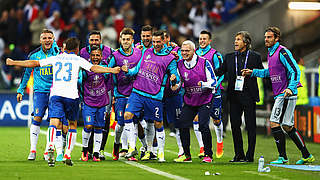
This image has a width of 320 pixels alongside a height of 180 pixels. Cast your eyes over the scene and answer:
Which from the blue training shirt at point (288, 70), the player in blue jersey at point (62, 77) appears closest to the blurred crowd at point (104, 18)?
the blue training shirt at point (288, 70)

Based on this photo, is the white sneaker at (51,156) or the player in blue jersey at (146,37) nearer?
the white sneaker at (51,156)

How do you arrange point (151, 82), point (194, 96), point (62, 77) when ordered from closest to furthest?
1. point (62, 77)
2. point (151, 82)
3. point (194, 96)

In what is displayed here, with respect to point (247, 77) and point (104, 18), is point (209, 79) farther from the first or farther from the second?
point (104, 18)

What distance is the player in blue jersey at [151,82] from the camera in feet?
41.2

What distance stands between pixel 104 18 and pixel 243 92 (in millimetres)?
14843

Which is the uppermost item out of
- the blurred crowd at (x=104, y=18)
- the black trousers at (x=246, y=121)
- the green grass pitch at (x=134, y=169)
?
the blurred crowd at (x=104, y=18)

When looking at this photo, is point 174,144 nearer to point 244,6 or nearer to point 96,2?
point 244,6

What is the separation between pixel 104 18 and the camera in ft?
88.5

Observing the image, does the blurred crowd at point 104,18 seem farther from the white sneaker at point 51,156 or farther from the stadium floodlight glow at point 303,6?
the white sneaker at point 51,156

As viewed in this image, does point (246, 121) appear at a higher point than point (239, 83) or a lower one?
lower


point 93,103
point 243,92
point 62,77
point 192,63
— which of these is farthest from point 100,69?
point 243,92

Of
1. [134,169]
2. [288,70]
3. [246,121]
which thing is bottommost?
[134,169]

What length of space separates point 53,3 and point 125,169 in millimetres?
16413

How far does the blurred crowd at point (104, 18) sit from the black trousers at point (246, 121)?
39.8ft
